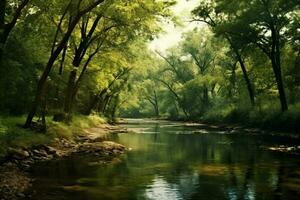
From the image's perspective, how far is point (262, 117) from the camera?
167 feet

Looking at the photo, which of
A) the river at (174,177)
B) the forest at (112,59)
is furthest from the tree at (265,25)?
the river at (174,177)

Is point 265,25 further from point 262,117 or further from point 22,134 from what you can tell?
point 22,134

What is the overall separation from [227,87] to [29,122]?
50247mm

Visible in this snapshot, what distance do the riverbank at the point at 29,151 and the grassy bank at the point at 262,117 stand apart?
19.6m

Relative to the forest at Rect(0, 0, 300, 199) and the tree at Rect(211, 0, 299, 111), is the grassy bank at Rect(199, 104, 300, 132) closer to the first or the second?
the forest at Rect(0, 0, 300, 199)

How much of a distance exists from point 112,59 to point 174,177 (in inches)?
1183

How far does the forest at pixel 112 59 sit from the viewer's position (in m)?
28.8

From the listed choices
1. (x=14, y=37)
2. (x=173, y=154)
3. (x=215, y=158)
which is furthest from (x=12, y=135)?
(x=215, y=158)

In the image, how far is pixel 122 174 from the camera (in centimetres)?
1950

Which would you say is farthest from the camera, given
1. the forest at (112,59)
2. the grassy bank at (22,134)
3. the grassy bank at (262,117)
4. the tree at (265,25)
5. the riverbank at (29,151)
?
the tree at (265,25)

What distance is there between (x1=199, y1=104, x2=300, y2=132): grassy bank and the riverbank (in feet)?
64.2

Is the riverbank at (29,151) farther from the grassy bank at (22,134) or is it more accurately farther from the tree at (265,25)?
the tree at (265,25)

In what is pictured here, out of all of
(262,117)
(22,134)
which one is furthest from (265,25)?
(22,134)

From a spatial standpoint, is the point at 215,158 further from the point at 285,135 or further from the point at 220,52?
the point at 220,52
